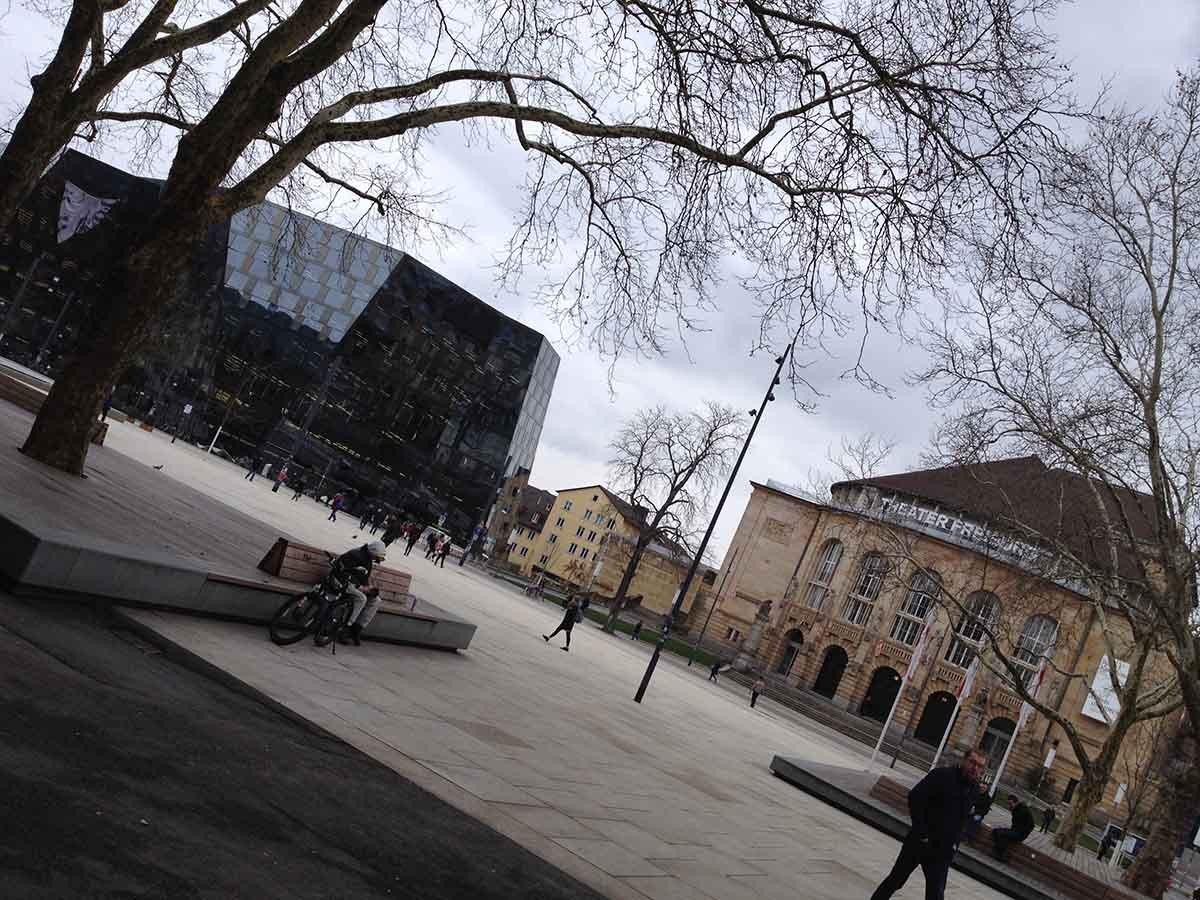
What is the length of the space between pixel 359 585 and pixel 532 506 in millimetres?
137005

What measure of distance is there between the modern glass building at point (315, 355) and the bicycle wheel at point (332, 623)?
260 ft

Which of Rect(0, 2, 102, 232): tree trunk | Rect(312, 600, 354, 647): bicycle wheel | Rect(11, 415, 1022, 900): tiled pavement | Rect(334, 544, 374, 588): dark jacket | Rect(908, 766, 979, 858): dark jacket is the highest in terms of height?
Rect(0, 2, 102, 232): tree trunk

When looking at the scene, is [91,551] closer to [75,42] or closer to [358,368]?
[75,42]

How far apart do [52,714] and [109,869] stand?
200cm

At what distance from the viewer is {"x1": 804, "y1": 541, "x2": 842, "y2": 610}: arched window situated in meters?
68.1

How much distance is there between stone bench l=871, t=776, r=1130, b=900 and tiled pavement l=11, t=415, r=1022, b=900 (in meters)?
1.10

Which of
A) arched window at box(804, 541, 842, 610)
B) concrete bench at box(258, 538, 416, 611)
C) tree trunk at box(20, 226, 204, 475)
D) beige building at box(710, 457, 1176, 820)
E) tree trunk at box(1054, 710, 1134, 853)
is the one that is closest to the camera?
concrete bench at box(258, 538, 416, 611)

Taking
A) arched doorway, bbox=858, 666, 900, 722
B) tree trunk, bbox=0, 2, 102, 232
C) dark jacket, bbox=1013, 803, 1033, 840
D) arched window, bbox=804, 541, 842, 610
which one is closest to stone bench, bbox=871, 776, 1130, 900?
dark jacket, bbox=1013, 803, 1033, 840

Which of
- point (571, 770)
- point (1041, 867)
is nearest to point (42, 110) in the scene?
point (571, 770)

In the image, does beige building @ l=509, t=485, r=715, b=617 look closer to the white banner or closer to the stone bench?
the white banner

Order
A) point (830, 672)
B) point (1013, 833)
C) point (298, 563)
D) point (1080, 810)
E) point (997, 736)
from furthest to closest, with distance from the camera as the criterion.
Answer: point (830, 672), point (997, 736), point (1080, 810), point (1013, 833), point (298, 563)

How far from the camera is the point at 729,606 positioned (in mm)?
72312

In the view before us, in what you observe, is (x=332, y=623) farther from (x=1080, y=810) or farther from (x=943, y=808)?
(x=1080, y=810)

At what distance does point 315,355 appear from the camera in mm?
97375
